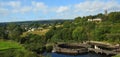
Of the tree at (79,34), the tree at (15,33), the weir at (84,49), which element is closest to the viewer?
the weir at (84,49)

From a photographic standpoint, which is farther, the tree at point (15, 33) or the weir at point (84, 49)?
the tree at point (15, 33)

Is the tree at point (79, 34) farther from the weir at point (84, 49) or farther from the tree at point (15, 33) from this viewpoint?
Answer: the tree at point (15, 33)

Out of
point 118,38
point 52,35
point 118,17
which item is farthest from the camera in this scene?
point 118,17

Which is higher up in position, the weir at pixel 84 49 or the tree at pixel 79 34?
the tree at pixel 79 34

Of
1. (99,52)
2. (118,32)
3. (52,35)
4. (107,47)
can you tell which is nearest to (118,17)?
(118,32)

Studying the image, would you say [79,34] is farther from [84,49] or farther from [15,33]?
[15,33]

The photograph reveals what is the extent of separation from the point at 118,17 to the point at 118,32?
36.6 metres

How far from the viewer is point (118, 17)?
527 feet

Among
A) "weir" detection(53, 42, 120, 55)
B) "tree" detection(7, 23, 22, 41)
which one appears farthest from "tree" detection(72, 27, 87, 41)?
"tree" detection(7, 23, 22, 41)

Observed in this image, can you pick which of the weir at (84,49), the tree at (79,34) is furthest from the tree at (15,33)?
the tree at (79,34)

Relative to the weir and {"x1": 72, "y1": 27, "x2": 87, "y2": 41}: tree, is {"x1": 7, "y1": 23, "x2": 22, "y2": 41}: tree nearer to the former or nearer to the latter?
the weir

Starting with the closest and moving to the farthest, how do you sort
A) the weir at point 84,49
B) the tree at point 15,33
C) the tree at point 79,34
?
the weir at point 84,49 < the tree at point 15,33 < the tree at point 79,34

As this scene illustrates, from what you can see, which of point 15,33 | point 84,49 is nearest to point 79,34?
point 84,49

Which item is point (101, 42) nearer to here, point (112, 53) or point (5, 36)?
point (112, 53)
